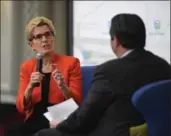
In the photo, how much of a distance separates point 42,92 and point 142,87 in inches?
35.8

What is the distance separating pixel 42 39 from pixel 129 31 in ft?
2.73

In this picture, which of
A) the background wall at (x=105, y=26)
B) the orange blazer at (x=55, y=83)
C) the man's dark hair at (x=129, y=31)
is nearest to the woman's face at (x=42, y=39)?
the orange blazer at (x=55, y=83)

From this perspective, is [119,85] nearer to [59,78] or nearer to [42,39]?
[59,78]

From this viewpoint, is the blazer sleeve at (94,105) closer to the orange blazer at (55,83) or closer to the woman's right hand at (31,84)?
the woman's right hand at (31,84)

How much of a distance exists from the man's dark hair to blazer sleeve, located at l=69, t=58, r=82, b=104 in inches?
28.2

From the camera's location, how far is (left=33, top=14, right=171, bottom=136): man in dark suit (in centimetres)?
177

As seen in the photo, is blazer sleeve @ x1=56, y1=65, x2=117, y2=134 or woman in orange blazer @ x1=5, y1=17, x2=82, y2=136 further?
woman in orange blazer @ x1=5, y1=17, x2=82, y2=136

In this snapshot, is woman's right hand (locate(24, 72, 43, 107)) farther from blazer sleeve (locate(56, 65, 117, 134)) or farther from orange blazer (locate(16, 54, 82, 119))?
blazer sleeve (locate(56, 65, 117, 134))

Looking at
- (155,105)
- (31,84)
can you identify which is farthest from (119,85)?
(31,84)

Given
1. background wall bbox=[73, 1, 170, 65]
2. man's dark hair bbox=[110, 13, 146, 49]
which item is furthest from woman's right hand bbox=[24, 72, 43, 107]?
background wall bbox=[73, 1, 170, 65]

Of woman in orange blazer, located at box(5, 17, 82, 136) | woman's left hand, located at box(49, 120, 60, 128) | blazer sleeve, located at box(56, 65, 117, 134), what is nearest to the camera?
blazer sleeve, located at box(56, 65, 117, 134)

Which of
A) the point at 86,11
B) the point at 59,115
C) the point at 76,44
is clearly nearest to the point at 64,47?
the point at 76,44

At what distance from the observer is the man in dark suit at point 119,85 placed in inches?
69.7

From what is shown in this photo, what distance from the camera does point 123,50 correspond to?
6.13 feet
